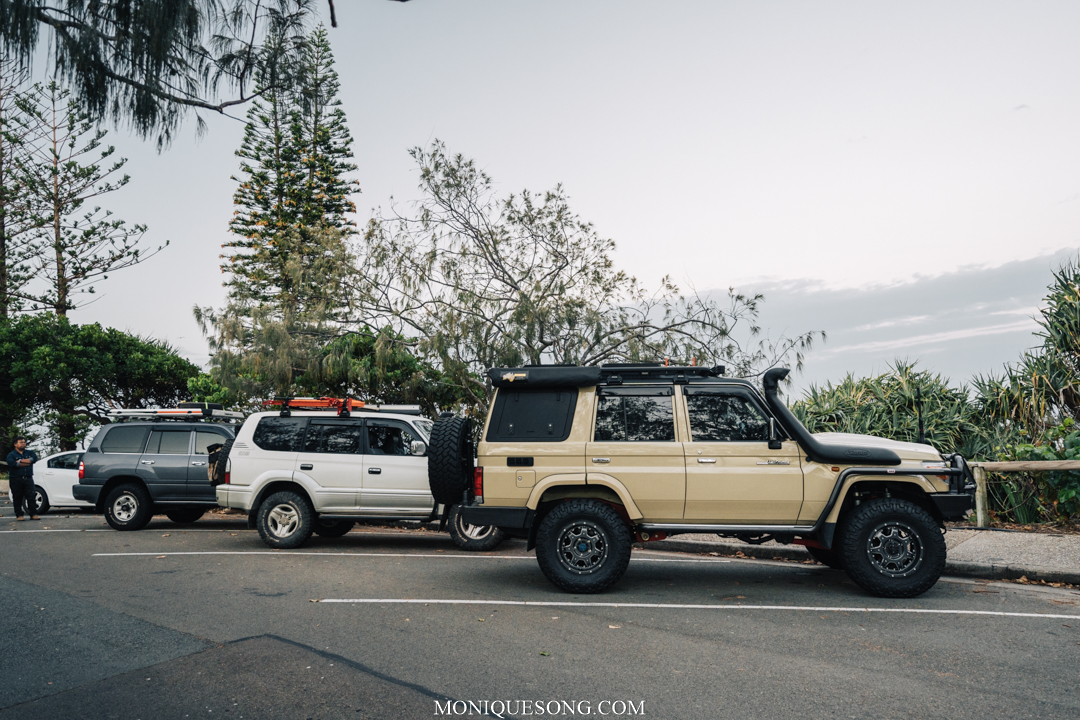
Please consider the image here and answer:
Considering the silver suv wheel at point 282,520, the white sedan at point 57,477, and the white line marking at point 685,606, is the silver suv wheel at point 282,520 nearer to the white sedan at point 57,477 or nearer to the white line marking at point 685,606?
the white line marking at point 685,606

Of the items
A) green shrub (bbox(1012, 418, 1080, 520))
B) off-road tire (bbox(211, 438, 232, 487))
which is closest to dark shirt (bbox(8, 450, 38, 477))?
off-road tire (bbox(211, 438, 232, 487))

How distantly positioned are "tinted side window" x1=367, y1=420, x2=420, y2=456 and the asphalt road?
7.07ft

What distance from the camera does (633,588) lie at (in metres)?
7.80

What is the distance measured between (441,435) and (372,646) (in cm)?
291

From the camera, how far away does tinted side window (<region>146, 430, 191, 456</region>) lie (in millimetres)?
13445

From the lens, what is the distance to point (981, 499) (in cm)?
1109

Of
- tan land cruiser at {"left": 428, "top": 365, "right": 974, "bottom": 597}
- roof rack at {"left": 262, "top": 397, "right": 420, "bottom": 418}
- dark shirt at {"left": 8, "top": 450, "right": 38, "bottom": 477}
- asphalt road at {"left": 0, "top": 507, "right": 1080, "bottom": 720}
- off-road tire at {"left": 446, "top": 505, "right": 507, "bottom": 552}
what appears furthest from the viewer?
dark shirt at {"left": 8, "top": 450, "right": 38, "bottom": 477}

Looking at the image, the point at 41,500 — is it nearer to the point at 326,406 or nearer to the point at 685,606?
the point at 326,406

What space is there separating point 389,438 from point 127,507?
5635 millimetres

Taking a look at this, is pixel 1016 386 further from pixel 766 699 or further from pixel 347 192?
pixel 347 192

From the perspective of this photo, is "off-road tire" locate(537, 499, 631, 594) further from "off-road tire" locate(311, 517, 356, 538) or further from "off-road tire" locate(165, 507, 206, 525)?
"off-road tire" locate(165, 507, 206, 525)

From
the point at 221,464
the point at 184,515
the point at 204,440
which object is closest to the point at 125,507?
the point at 184,515

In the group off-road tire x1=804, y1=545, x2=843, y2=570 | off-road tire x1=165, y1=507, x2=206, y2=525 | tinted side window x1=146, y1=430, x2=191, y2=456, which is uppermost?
tinted side window x1=146, y1=430, x2=191, y2=456

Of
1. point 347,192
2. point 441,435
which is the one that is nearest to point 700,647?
point 441,435
